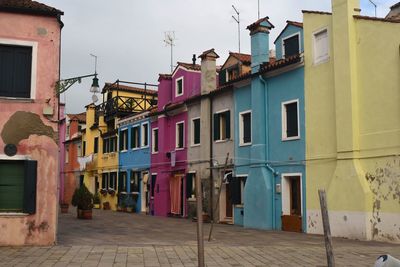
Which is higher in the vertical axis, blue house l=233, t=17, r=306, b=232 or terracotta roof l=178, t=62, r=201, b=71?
terracotta roof l=178, t=62, r=201, b=71

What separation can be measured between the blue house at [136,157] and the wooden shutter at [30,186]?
1747 centimetres

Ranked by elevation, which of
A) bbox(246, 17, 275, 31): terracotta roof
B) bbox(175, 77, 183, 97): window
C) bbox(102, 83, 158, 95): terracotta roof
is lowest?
bbox(175, 77, 183, 97): window

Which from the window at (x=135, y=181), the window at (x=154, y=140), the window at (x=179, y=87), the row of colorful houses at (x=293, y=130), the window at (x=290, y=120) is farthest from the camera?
the window at (x=135, y=181)

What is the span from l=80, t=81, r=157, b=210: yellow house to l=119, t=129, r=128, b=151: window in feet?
1.92

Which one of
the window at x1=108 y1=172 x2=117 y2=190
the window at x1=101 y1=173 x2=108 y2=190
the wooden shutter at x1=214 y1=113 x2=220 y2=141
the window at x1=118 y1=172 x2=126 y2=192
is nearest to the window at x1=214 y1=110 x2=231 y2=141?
the wooden shutter at x1=214 y1=113 x2=220 y2=141

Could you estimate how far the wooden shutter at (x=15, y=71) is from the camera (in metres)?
13.0

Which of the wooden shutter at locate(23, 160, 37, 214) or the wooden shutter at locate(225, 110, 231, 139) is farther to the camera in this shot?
the wooden shutter at locate(225, 110, 231, 139)

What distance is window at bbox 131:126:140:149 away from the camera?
31897 mm

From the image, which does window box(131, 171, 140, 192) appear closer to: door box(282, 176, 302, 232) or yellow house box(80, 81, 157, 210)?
yellow house box(80, 81, 157, 210)

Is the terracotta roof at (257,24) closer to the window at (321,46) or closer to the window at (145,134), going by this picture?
the window at (321,46)

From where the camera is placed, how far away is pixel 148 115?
3014cm

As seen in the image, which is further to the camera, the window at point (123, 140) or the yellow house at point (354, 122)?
the window at point (123, 140)

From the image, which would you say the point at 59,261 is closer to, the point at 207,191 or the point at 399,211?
the point at 399,211

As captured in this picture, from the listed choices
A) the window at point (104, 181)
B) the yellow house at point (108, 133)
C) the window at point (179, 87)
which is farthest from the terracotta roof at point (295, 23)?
Result: the window at point (104, 181)
